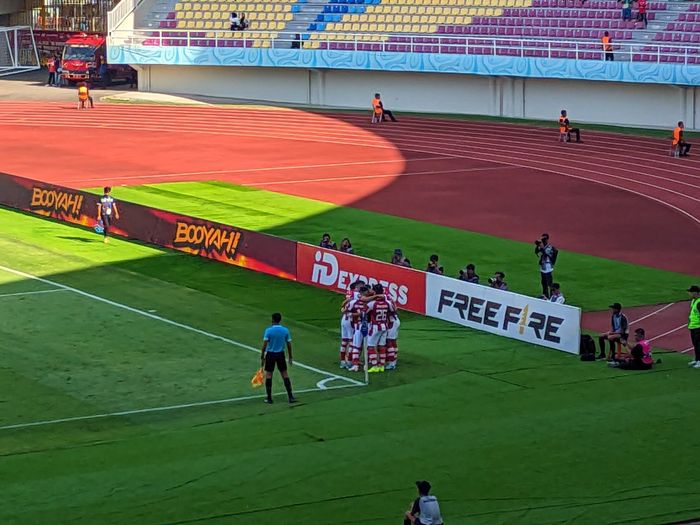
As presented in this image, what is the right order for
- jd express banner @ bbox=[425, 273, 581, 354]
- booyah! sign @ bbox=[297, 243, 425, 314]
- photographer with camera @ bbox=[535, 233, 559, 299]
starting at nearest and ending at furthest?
jd express banner @ bbox=[425, 273, 581, 354]
booyah! sign @ bbox=[297, 243, 425, 314]
photographer with camera @ bbox=[535, 233, 559, 299]

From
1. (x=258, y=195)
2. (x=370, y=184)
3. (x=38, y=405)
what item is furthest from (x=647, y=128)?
(x=38, y=405)

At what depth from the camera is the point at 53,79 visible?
77500 millimetres

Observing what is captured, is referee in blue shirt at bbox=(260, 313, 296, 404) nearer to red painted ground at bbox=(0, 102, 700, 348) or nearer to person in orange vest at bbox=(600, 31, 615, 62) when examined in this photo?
red painted ground at bbox=(0, 102, 700, 348)

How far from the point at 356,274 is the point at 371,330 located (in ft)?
18.0

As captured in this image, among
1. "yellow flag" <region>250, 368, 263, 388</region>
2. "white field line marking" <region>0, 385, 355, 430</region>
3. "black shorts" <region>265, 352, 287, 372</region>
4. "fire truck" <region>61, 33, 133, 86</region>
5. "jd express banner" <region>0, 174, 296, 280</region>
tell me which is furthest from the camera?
"fire truck" <region>61, 33, 133, 86</region>

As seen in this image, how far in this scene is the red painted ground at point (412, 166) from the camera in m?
39.9

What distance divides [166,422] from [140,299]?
31.5ft

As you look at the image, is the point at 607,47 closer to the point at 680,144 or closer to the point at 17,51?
the point at 680,144

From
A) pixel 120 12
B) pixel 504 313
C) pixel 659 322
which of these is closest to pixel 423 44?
pixel 120 12

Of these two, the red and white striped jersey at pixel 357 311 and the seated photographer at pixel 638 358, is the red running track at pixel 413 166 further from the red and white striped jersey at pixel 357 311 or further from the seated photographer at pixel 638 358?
the red and white striped jersey at pixel 357 311

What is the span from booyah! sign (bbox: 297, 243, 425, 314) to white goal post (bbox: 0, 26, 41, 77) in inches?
2197

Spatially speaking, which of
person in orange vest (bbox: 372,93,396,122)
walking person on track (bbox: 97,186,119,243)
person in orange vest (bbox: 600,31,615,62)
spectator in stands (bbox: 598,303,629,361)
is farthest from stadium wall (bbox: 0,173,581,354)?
person in orange vest (bbox: 600,31,615,62)

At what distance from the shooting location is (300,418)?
2164 cm

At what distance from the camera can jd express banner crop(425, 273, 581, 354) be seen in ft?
85.6
